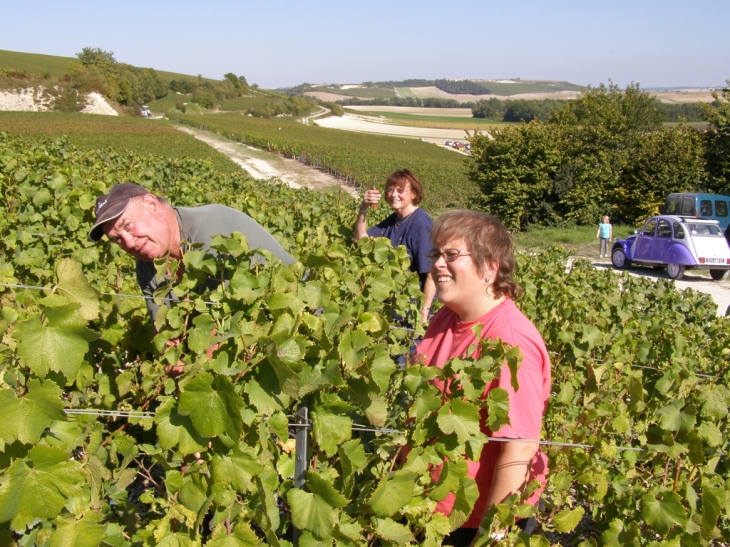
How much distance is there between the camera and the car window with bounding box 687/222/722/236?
1495 cm

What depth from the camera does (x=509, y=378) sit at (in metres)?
1.66

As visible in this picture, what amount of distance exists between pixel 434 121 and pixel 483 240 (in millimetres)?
104438

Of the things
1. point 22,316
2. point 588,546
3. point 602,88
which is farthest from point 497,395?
point 602,88

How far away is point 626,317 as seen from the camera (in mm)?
4668

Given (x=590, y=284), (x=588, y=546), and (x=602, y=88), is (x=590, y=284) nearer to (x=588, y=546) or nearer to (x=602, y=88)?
(x=588, y=546)

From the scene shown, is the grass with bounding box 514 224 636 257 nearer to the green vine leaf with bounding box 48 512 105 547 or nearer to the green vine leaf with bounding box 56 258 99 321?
the green vine leaf with bounding box 56 258 99 321

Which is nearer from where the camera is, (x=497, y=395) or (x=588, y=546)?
(x=497, y=395)

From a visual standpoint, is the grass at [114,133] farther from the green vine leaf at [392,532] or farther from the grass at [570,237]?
the green vine leaf at [392,532]

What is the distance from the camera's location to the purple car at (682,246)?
14781 millimetres

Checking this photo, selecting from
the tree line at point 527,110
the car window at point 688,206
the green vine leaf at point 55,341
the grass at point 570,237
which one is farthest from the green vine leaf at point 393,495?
Result: the tree line at point 527,110

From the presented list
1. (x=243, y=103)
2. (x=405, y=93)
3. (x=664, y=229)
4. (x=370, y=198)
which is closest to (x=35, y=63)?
(x=243, y=103)

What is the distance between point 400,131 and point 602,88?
55142mm

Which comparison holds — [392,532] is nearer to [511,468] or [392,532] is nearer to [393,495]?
[393,495]

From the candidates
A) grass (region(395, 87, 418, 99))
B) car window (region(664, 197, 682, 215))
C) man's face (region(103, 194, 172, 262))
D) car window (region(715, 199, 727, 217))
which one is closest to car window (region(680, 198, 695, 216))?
car window (region(664, 197, 682, 215))
